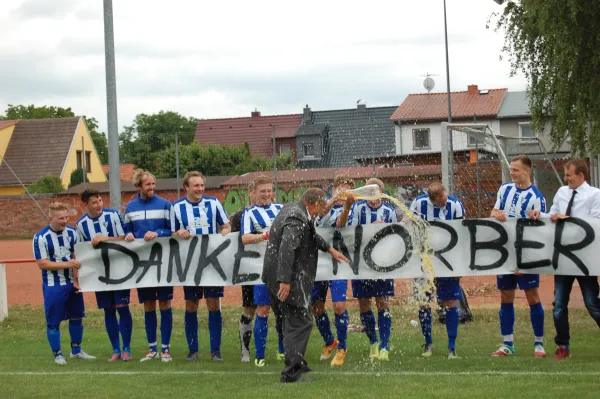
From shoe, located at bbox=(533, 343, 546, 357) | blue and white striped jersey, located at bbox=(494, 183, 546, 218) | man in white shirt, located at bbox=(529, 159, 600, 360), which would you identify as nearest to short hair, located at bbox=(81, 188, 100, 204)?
blue and white striped jersey, located at bbox=(494, 183, 546, 218)

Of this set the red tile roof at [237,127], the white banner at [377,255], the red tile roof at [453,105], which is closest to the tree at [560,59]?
the white banner at [377,255]

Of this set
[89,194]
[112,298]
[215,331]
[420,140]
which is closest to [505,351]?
[215,331]

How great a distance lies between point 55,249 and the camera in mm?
10961

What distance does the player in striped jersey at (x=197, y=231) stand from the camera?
34.9 feet

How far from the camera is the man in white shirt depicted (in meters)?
9.41

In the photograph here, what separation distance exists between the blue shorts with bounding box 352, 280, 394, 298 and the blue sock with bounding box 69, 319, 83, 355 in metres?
3.63

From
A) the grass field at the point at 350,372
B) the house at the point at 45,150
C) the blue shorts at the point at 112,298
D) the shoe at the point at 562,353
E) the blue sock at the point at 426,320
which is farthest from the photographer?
the house at the point at 45,150

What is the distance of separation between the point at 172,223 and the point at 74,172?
43.1 meters

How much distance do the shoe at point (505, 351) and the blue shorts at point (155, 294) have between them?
3.99 m

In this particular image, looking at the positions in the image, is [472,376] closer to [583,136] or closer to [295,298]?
[295,298]

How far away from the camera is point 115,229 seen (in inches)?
444

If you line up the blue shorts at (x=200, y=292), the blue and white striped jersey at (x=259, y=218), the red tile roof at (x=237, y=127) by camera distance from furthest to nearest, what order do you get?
1. the red tile roof at (x=237, y=127)
2. the blue shorts at (x=200, y=292)
3. the blue and white striped jersey at (x=259, y=218)

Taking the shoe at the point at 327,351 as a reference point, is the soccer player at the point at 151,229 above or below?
above

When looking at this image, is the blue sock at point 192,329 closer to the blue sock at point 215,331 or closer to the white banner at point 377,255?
the blue sock at point 215,331
